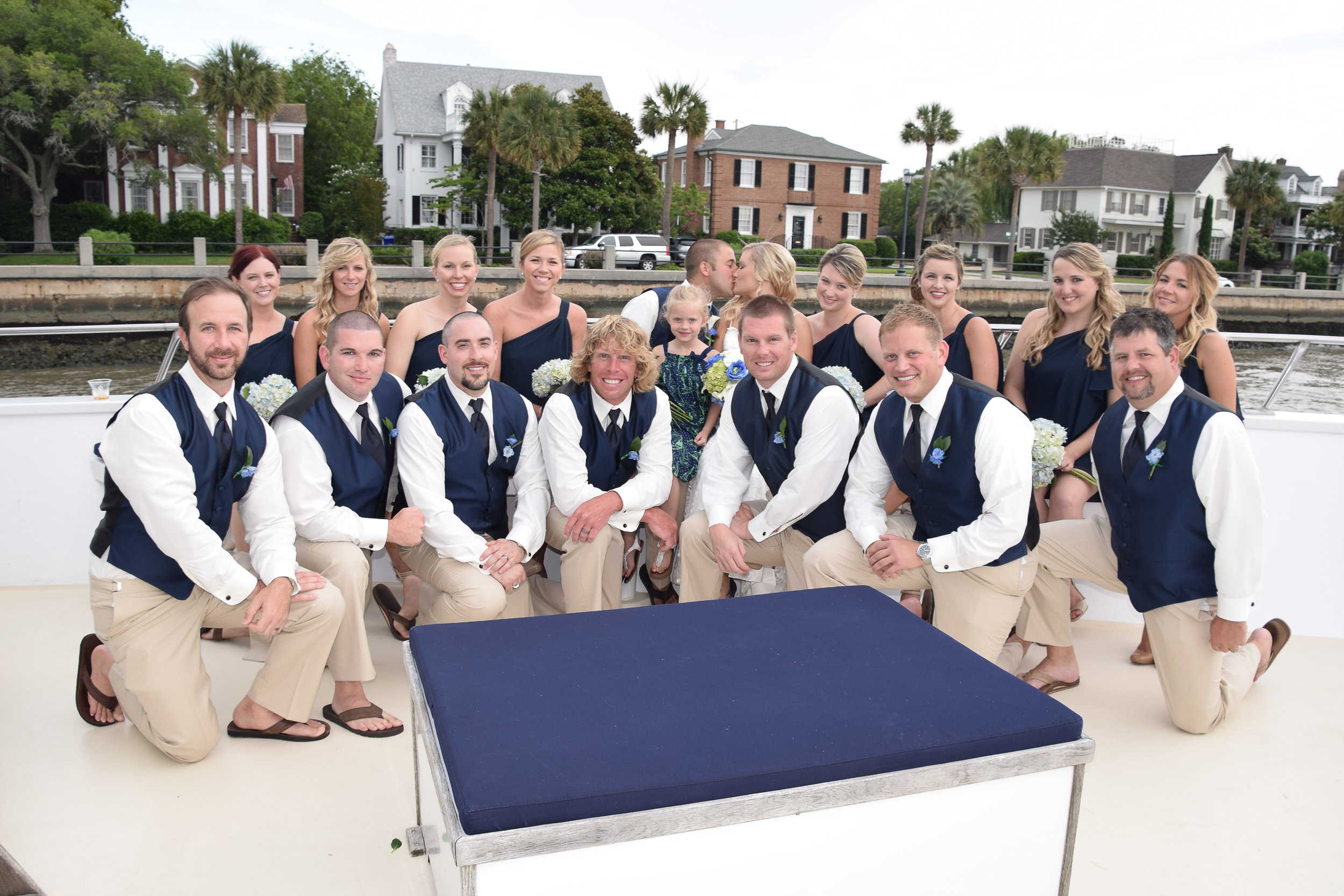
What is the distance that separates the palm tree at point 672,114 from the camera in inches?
1281

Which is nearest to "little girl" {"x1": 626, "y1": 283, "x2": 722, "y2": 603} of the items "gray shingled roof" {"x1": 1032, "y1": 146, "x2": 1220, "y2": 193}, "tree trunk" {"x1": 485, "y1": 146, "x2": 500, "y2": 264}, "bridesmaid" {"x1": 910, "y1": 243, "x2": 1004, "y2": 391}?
"bridesmaid" {"x1": 910, "y1": 243, "x2": 1004, "y2": 391}

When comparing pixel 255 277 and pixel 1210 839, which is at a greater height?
pixel 255 277

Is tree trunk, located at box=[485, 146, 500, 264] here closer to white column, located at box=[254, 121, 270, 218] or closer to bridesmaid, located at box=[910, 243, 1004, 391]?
white column, located at box=[254, 121, 270, 218]

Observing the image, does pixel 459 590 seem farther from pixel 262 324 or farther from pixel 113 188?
pixel 113 188

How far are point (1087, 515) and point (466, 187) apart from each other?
31148mm

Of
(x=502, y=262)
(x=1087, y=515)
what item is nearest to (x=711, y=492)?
(x=1087, y=515)

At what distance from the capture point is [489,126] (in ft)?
99.1

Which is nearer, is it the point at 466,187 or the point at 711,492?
the point at 711,492

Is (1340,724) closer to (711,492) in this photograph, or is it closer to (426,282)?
(711,492)

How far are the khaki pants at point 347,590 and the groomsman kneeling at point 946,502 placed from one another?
5.49 feet

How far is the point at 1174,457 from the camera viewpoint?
3158 millimetres

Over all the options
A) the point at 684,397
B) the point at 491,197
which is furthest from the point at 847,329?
the point at 491,197

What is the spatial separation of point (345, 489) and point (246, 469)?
0.48 meters

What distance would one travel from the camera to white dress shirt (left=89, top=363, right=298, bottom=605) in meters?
2.81
